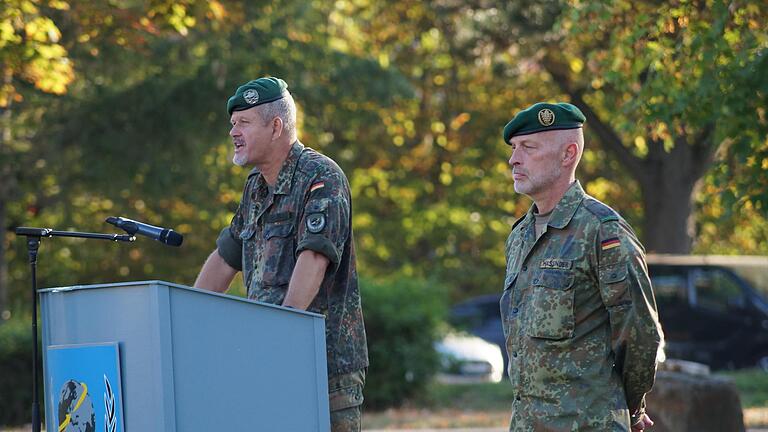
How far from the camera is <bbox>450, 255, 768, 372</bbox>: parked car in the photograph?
20281 mm

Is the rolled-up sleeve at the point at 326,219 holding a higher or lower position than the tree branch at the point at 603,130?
lower

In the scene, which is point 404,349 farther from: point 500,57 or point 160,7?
point 500,57

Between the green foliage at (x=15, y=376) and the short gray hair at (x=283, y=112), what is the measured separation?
8439 millimetres

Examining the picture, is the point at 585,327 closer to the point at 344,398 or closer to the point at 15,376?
the point at 344,398

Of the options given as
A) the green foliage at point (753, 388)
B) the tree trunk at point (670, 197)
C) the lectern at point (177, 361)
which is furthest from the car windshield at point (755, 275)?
the lectern at point (177, 361)

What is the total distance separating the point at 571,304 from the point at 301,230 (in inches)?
41.9

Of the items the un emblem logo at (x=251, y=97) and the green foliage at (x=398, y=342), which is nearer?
the un emblem logo at (x=251, y=97)

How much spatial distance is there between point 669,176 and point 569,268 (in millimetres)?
17538

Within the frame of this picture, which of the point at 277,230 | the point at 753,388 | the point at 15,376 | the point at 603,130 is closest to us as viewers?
the point at 277,230

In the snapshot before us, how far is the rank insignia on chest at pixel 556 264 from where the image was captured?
4285 mm

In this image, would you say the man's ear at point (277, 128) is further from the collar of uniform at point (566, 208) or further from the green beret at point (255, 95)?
the collar of uniform at point (566, 208)

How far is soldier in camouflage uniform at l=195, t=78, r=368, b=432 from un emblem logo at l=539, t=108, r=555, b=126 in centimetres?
83

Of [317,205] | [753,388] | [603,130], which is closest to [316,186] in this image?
[317,205]

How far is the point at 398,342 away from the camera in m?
14.1
